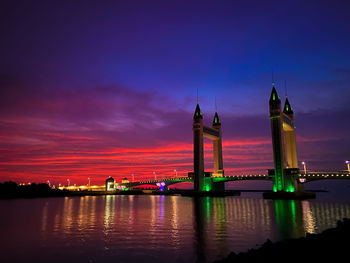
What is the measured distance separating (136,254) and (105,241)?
498 centimetres

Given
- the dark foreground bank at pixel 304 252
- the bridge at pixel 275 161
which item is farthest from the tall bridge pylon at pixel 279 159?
the dark foreground bank at pixel 304 252

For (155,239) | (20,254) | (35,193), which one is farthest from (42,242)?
(35,193)

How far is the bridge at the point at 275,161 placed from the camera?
80125 mm

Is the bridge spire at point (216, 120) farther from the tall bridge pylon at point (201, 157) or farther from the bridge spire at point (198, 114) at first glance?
the bridge spire at point (198, 114)

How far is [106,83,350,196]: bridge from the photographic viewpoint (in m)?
80.1

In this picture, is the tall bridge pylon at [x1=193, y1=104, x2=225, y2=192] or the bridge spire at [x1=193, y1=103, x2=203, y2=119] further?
the bridge spire at [x1=193, y1=103, x2=203, y2=119]

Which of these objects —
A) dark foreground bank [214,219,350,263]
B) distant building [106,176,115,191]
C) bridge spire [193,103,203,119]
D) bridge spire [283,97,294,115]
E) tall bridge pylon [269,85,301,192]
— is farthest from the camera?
distant building [106,176,115,191]

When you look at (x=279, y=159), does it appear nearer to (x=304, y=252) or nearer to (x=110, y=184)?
(x=304, y=252)

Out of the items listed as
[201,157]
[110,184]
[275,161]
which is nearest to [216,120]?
[201,157]

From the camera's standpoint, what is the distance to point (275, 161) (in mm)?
81688

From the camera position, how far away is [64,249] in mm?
19547

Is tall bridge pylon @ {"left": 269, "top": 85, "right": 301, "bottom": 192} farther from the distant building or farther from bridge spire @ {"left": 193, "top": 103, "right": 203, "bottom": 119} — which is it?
the distant building

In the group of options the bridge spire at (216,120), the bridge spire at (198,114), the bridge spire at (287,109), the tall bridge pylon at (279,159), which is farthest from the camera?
the bridge spire at (216,120)

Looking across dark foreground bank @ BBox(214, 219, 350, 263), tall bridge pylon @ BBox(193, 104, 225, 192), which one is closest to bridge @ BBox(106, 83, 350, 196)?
tall bridge pylon @ BBox(193, 104, 225, 192)
